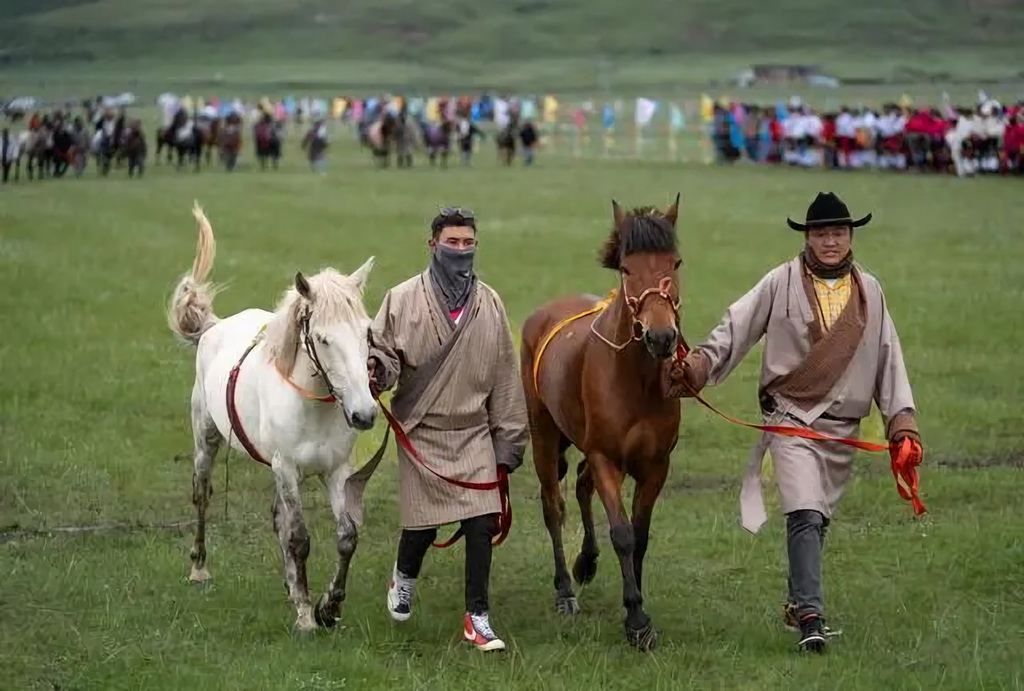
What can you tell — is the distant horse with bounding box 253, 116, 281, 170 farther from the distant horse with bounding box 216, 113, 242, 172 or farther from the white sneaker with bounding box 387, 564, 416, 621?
the white sneaker with bounding box 387, 564, 416, 621

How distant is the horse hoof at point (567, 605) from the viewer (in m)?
8.10

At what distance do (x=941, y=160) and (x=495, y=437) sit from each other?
35.0 metres

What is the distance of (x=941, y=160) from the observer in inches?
1597

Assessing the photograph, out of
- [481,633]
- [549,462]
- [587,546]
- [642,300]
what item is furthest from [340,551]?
[642,300]

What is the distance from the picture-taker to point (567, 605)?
812cm

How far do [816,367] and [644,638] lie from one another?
1.39 meters

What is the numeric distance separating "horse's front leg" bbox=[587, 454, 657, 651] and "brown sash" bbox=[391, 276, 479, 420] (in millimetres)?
880

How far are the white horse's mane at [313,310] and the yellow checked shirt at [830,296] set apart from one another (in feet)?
6.45

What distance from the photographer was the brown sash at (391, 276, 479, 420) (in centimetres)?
728

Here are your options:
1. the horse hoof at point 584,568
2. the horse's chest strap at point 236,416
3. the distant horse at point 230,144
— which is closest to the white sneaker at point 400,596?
the horse's chest strap at point 236,416

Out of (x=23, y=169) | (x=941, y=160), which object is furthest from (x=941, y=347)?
(x=23, y=169)

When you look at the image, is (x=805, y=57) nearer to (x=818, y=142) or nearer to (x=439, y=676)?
(x=818, y=142)

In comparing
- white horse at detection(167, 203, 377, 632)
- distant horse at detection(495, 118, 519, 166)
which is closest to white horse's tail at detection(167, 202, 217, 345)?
white horse at detection(167, 203, 377, 632)

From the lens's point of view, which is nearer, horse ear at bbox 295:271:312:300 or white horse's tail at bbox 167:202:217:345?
horse ear at bbox 295:271:312:300
